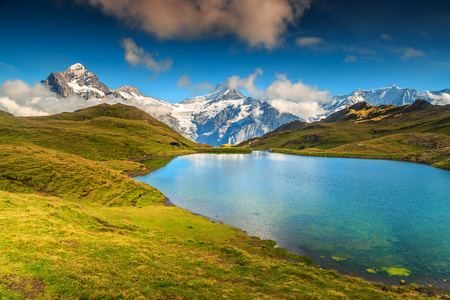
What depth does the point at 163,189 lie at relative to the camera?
77.6 metres

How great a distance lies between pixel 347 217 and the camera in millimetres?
48344

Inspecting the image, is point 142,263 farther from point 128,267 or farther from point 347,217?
point 347,217

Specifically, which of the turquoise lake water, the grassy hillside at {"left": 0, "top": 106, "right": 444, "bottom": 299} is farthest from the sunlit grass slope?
the turquoise lake water

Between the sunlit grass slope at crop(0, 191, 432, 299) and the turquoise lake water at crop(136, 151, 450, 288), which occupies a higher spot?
the sunlit grass slope at crop(0, 191, 432, 299)

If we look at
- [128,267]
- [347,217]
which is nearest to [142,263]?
[128,267]

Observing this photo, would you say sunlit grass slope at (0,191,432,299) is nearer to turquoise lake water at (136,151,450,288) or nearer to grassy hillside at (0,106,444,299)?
grassy hillside at (0,106,444,299)

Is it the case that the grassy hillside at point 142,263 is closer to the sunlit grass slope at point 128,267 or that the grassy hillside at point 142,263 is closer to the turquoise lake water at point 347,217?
the sunlit grass slope at point 128,267

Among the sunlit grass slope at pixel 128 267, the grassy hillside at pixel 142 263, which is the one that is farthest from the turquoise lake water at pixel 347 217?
the sunlit grass slope at pixel 128 267

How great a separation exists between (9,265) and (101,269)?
642 cm

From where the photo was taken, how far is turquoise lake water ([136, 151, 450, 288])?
1236 inches

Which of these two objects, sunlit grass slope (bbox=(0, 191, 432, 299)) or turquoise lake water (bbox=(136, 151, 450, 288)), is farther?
turquoise lake water (bbox=(136, 151, 450, 288))

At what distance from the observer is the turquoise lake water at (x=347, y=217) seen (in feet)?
103

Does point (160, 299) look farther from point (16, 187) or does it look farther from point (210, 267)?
point (16, 187)

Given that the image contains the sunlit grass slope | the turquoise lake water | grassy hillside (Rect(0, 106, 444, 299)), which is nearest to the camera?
the sunlit grass slope
